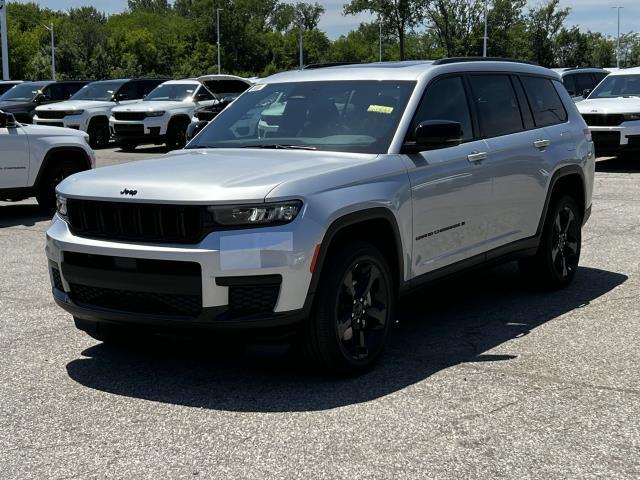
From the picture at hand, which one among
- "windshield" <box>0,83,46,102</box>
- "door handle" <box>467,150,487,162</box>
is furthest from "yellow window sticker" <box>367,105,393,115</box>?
"windshield" <box>0,83,46,102</box>

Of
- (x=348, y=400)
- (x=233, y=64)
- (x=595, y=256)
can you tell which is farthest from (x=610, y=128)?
(x=233, y=64)

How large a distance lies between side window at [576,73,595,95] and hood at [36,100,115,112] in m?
11.7

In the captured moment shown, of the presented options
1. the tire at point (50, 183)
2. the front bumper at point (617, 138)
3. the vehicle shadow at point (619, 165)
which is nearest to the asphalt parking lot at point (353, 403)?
the tire at point (50, 183)

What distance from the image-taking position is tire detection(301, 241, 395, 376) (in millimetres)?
5109

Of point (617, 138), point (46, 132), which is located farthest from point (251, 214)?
point (617, 138)

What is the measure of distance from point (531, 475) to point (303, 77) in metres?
3.49

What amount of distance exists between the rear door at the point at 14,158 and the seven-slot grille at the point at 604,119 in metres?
10.2

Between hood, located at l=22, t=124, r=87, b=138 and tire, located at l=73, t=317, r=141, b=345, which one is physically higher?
hood, located at l=22, t=124, r=87, b=138

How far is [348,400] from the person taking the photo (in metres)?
5.03

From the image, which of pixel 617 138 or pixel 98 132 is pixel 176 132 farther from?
pixel 617 138

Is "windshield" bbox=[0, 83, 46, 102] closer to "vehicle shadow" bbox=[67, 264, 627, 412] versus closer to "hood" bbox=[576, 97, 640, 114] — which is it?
"hood" bbox=[576, 97, 640, 114]

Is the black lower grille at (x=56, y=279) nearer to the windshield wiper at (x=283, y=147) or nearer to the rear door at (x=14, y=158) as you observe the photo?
the windshield wiper at (x=283, y=147)

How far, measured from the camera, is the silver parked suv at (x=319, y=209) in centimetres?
489

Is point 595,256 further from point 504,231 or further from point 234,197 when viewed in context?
point 234,197
